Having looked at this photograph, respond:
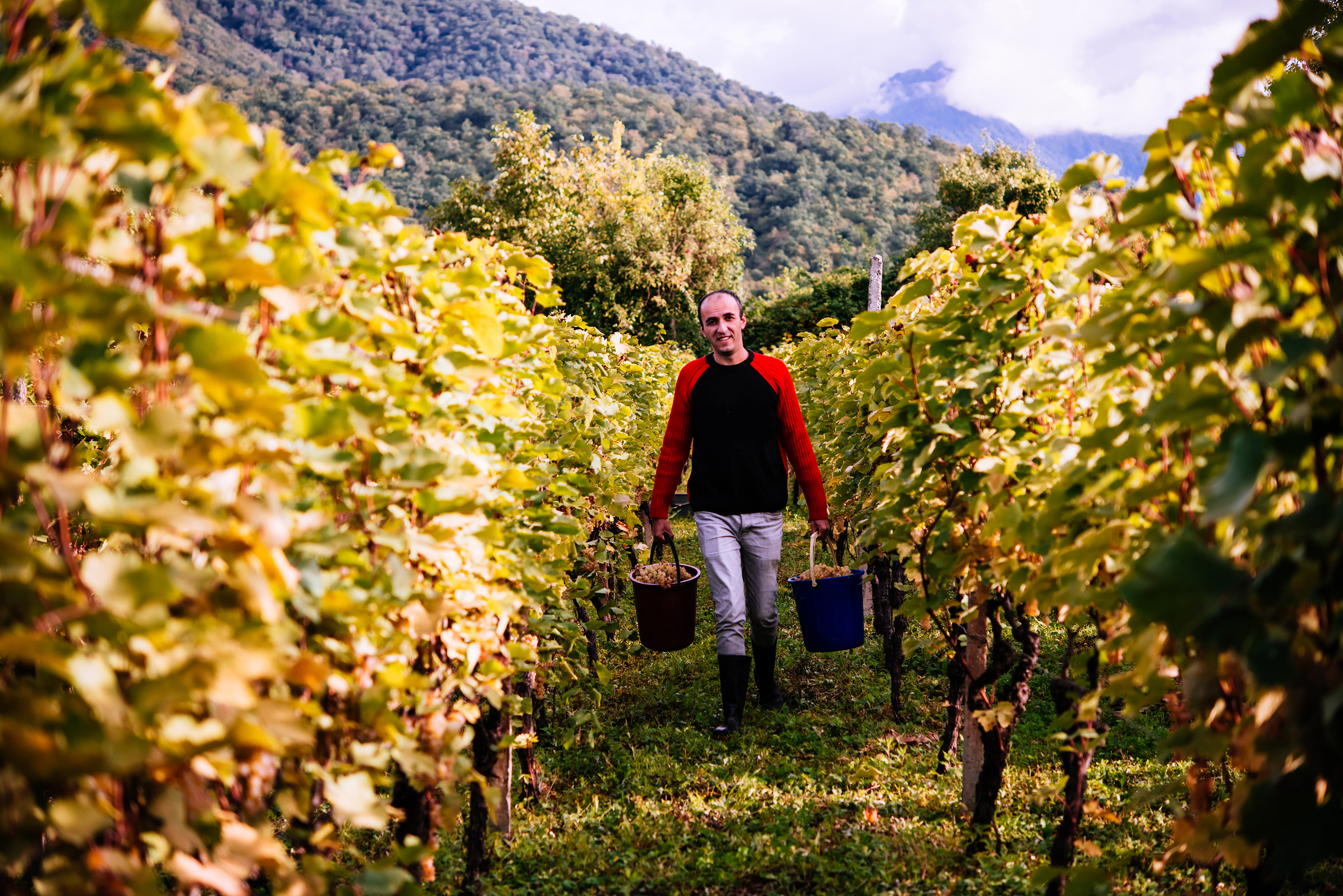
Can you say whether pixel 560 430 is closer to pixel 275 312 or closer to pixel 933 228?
pixel 275 312

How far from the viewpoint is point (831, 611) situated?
3.76m

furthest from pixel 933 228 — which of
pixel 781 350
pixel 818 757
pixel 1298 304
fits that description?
pixel 1298 304

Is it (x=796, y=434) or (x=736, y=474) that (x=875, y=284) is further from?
(x=736, y=474)

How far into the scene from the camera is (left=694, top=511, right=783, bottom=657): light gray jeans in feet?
12.6

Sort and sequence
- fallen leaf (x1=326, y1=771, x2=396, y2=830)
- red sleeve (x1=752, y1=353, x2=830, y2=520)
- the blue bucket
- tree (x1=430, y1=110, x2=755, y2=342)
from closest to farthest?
fallen leaf (x1=326, y1=771, x2=396, y2=830) < the blue bucket < red sleeve (x1=752, y1=353, x2=830, y2=520) < tree (x1=430, y1=110, x2=755, y2=342)

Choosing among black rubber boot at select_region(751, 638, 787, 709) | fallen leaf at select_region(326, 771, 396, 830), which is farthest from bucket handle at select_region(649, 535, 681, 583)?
fallen leaf at select_region(326, 771, 396, 830)

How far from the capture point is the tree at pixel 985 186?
27391 mm

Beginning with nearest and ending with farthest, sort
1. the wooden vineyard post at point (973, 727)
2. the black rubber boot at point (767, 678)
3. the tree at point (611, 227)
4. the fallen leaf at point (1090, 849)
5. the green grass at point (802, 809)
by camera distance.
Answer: the fallen leaf at point (1090, 849), the green grass at point (802, 809), the wooden vineyard post at point (973, 727), the black rubber boot at point (767, 678), the tree at point (611, 227)

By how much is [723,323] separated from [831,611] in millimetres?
1522

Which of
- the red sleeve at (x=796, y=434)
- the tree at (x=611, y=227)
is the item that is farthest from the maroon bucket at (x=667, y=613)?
the tree at (x=611, y=227)

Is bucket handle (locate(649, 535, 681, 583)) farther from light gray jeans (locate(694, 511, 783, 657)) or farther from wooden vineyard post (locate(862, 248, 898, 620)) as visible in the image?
wooden vineyard post (locate(862, 248, 898, 620))

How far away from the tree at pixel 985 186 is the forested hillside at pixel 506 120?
14.4 ft

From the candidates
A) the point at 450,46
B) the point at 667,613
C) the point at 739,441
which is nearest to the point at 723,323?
the point at 739,441

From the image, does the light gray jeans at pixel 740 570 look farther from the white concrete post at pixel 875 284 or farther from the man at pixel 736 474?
the white concrete post at pixel 875 284
